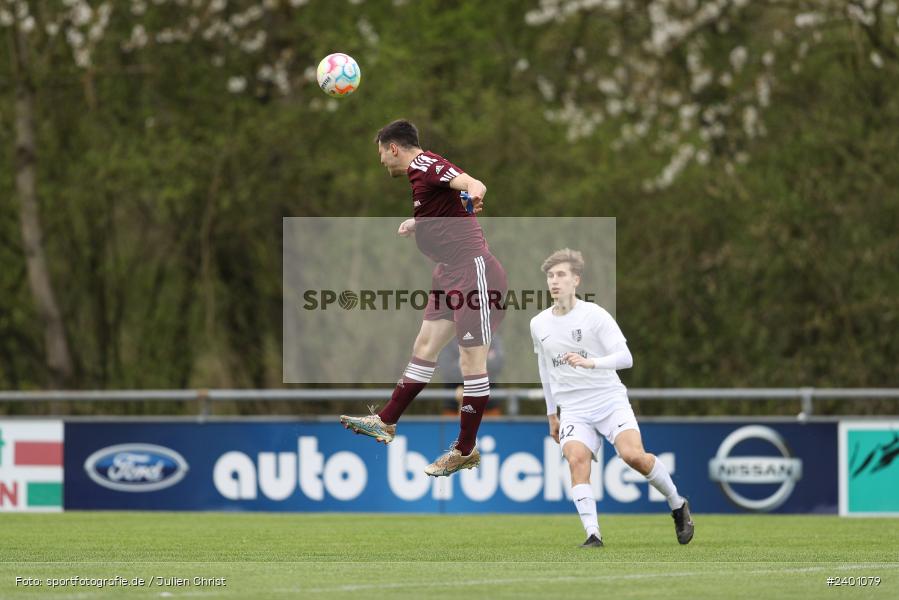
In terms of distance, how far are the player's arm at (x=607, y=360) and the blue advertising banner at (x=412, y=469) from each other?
199 inches

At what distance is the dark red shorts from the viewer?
10.5 meters

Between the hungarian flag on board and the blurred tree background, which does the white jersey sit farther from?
the blurred tree background

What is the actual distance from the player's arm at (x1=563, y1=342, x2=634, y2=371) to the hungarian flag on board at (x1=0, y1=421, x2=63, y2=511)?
7843mm

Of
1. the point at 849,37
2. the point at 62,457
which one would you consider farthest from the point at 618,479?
the point at 849,37

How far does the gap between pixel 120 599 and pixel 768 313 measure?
1729 centimetres

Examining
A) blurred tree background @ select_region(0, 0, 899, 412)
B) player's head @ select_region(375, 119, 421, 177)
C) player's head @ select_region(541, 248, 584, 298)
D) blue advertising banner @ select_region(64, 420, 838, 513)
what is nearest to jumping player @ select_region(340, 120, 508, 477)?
player's head @ select_region(375, 119, 421, 177)

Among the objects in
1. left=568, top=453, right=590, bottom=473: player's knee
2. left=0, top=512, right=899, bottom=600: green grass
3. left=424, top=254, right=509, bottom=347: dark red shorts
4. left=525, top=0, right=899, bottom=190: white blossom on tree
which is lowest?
left=0, top=512, right=899, bottom=600: green grass

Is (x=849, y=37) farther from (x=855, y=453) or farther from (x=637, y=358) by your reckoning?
(x=855, y=453)

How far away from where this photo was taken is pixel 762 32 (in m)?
25.5

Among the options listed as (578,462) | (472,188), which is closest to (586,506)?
(578,462)

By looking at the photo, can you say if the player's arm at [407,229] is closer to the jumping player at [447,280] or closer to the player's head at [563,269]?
the jumping player at [447,280]

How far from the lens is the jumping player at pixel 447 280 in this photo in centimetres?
1054

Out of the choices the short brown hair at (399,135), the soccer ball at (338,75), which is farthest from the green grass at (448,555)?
the soccer ball at (338,75)

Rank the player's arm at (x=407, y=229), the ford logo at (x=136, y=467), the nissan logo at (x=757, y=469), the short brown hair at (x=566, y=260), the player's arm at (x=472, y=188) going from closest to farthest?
the player's arm at (x=472, y=188), the player's arm at (x=407, y=229), the short brown hair at (x=566, y=260), the nissan logo at (x=757, y=469), the ford logo at (x=136, y=467)
